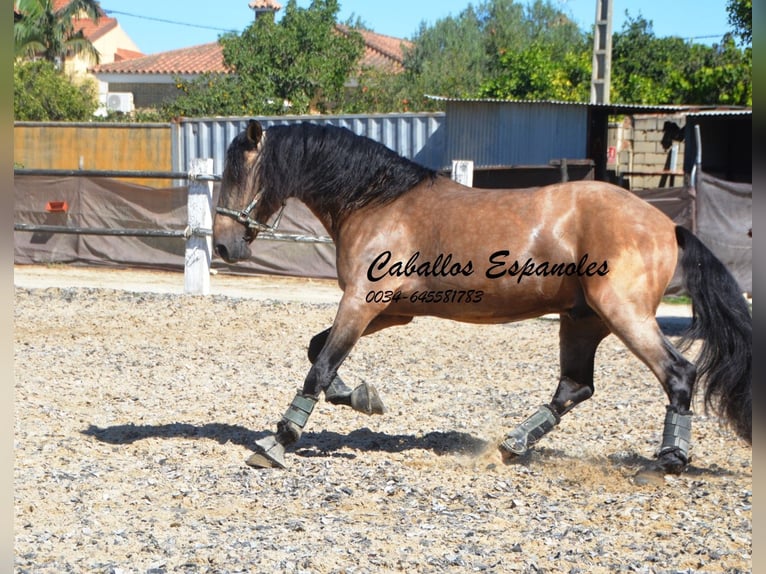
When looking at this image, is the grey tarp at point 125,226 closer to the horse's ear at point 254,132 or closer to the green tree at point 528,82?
the horse's ear at point 254,132

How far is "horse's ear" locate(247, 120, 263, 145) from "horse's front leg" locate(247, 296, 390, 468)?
1044mm

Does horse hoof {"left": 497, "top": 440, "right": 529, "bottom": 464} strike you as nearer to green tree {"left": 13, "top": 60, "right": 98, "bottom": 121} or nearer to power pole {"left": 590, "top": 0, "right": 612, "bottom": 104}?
power pole {"left": 590, "top": 0, "right": 612, "bottom": 104}

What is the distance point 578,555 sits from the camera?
389cm

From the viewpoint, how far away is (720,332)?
5.23 m

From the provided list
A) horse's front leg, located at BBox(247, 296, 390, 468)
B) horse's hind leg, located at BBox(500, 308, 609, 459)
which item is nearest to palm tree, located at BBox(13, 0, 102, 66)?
horse's front leg, located at BBox(247, 296, 390, 468)

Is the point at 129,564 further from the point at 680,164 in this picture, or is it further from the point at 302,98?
the point at 302,98

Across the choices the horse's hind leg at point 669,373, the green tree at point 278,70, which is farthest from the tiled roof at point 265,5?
the horse's hind leg at point 669,373

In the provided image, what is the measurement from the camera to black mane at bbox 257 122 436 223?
5.52 metres

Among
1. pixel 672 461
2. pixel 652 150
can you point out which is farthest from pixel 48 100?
pixel 672 461

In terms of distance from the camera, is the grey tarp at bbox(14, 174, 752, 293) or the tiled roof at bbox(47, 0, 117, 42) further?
the tiled roof at bbox(47, 0, 117, 42)

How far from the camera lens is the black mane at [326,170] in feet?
18.1

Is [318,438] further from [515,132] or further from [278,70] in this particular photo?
[278,70]

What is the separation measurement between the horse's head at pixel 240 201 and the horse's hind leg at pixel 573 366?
183 centimetres

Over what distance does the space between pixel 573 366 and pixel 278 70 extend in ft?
70.7
